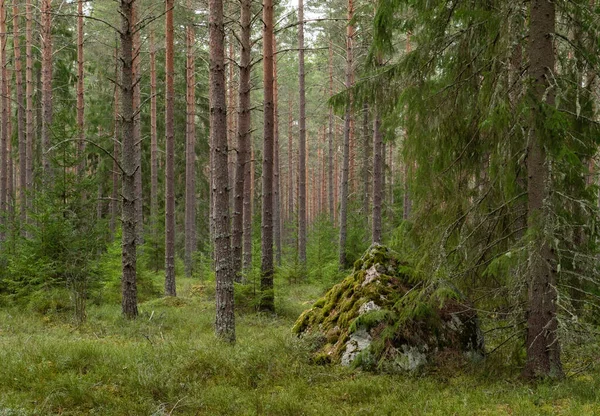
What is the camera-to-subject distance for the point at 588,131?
5949mm

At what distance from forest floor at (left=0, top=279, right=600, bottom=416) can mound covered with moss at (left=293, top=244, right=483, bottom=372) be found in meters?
0.31

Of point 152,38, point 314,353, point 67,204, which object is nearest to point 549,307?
point 314,353

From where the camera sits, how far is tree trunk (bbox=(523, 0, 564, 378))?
530 cm

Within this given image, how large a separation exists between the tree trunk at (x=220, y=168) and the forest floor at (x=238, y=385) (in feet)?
2.11

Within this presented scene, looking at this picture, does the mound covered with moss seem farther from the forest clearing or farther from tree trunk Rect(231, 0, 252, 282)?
tree trunk Rect(231, 0, 252, 282)

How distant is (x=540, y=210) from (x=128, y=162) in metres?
7.47

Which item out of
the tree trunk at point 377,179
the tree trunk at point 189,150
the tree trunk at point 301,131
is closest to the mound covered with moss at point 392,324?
the tree trunk at point 377,179

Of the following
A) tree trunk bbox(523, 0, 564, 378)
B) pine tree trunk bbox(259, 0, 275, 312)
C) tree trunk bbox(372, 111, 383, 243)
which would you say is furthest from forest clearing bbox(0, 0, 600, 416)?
tree trunk bbox(372, 111, 383, 243)

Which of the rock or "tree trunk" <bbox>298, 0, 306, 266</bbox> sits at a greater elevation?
"tree trunk" <bbox>298, 0, 306, 266</bbox>

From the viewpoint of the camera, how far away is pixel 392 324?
668cm

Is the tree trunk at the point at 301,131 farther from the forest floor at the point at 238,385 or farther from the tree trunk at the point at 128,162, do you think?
the forest floor at the point at 238,385

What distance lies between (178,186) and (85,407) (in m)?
21.9

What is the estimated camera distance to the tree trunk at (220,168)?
7535 mm

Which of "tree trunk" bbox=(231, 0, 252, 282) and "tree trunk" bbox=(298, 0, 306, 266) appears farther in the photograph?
"tree trunk" bbox=(298, 0, 306, 266)
